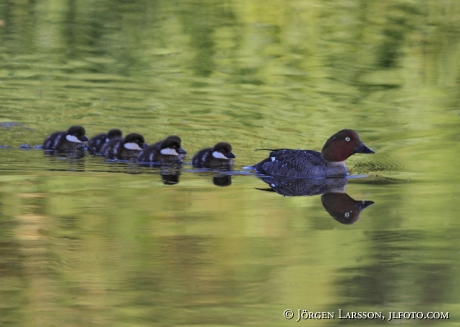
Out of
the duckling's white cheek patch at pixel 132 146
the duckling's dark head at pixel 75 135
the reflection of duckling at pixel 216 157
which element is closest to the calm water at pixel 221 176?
the reflection of duckling at pixel 216 157

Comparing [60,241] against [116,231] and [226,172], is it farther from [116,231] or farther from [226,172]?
[226,172]

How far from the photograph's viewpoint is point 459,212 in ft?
30.7

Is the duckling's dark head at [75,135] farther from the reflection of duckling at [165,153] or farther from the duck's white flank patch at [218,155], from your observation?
the duck's white flank patch at [218,155]

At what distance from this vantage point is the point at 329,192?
10.6 meters

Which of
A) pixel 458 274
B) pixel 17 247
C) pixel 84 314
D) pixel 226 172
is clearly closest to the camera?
pixel 84 314

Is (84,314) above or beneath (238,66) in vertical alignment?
beneath

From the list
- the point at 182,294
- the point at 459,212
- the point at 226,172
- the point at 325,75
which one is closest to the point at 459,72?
the point at 325,75

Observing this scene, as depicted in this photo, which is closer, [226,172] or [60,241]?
[60,241]

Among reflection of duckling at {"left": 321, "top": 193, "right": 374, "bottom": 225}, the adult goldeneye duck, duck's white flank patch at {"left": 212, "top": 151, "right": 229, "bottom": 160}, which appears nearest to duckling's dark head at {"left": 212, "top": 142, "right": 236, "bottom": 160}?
duck's white flank patch at {"left": 212, "top": 151, "right": 229, "bottom": 160}

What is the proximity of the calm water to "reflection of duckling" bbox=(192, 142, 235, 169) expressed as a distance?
21 cm

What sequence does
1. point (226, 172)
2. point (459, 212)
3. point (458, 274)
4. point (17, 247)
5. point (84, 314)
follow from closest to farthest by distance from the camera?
point (84, 314)
point (458, 274)
point (17, 247)
point (459, 212)
point (226, 172)

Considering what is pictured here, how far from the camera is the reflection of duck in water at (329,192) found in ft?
30.7

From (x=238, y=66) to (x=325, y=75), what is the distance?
155cm

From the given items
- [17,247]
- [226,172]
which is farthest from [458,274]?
[226,172]
